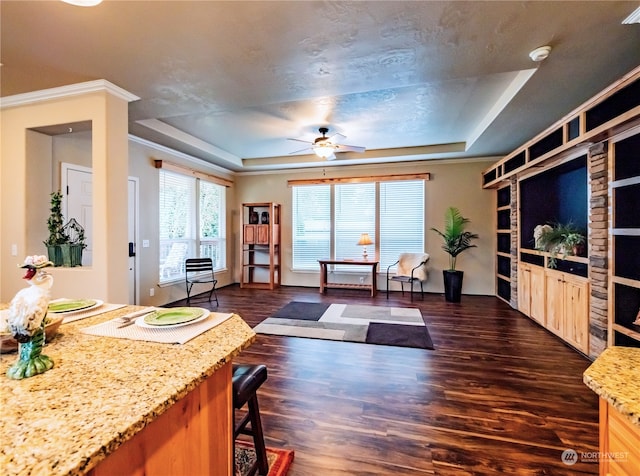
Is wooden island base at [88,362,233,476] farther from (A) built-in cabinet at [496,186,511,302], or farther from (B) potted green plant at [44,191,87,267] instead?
(A) built-in cabinet at [496,186,511,302]

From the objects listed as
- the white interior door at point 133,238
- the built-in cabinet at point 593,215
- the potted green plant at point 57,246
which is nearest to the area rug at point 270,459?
the built-in cabinet at point 593,215

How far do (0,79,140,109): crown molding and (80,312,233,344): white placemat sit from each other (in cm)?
244

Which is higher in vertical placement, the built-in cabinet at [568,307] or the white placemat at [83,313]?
the white placemat at [83,313]

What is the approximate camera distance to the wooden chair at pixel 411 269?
214 inches

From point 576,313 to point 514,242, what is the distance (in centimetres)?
178

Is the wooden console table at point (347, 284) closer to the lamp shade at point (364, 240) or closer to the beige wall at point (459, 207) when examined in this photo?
the beige wall at point (459, 207)

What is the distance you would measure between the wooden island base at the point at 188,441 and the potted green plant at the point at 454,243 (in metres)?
4.92

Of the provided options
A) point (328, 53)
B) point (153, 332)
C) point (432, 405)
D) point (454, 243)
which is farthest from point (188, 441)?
point (454, 243)

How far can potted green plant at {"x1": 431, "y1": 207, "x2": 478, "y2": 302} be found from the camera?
5.27 m

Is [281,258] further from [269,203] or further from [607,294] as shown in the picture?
[607,294]

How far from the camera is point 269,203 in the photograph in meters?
6.51

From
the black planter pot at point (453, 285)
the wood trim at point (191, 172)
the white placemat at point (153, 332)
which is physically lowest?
the black planter pot at point (453, 285)

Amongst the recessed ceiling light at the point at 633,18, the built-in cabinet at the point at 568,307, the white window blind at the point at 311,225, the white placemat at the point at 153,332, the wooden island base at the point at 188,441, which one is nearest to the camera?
the wooden island base at the point at 188,441

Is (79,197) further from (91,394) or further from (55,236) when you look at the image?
(91,394)
